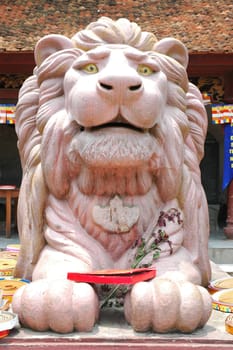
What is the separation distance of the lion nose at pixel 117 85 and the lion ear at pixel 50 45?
1.21 ft

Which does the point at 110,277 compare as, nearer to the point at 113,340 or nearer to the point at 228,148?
the point at 113,340

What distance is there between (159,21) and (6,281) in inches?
268

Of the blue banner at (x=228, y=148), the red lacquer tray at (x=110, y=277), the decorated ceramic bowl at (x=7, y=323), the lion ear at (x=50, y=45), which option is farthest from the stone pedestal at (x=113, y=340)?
the blue banner at (x=228, y=148)

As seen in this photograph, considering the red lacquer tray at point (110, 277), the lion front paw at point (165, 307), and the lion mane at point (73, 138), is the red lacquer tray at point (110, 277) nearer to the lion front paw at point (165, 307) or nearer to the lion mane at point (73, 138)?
the lion front paw at point (165, 307)

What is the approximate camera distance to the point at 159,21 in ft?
28.0

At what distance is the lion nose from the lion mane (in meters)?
0.22

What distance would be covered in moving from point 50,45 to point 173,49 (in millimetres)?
479

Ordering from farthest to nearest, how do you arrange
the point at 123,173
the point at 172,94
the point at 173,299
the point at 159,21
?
the point at 159,21
the point at 172,94
the point at 123,173
the point at 173,299

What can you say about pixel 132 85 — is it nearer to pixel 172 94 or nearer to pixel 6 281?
pixel 172 94

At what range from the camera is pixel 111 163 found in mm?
1883

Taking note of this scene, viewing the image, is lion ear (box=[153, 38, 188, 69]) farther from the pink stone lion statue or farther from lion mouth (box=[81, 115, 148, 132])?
lion mouth (box=[81, 115, 148, 132])

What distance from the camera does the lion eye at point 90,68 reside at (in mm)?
1973

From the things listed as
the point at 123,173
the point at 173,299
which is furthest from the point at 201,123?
the point at 173,299

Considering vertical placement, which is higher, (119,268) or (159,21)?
(159,21)
